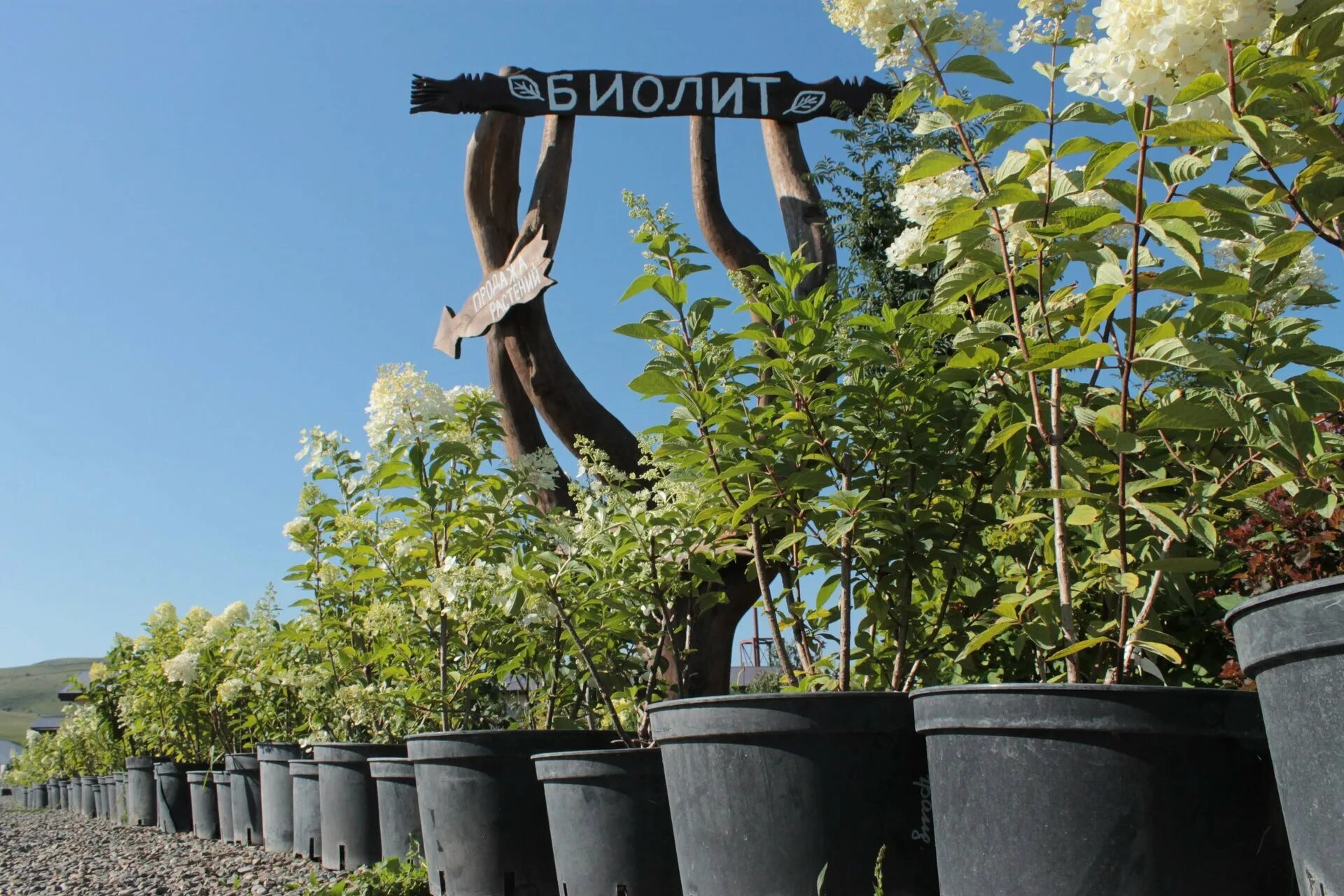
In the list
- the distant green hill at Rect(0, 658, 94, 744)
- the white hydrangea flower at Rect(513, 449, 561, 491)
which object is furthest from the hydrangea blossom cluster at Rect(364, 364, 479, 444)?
the distant green hill at Rect(0, 658, 94, 744)

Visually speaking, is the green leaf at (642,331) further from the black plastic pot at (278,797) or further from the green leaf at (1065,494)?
the black plastic pot at (278,797)

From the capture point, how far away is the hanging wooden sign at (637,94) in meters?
6.16

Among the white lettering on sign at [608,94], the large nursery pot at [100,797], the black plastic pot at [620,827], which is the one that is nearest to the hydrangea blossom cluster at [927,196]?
the black plastic pot at [620,827]

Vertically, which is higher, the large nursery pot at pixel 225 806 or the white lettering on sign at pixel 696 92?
the white lettering on sign at pixel 696 92

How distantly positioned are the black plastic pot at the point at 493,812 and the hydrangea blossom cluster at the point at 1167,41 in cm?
194

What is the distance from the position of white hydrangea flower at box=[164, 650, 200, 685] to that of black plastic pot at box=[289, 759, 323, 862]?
1.75 metres

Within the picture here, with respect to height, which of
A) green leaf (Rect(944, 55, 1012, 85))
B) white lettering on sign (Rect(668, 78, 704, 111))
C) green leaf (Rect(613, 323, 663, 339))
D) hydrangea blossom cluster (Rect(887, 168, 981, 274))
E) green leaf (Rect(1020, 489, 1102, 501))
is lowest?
green leaf (Rect(1020, 489, 1102, 501))

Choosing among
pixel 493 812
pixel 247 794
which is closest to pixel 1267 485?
pixel 493 812

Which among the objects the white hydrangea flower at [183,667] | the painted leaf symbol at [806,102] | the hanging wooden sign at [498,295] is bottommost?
the white hydrangea flower at [183,667]

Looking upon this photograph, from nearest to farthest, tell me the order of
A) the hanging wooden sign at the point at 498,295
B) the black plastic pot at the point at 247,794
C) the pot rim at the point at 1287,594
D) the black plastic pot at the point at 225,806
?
the pot rim at the point at 1287,594, the black plastic pot at the point at 247,794, the black plastic pot at the point at 225,806, the hanging wooden sign at the point at 498,295

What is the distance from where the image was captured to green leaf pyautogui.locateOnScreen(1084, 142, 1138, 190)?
54.2 inches

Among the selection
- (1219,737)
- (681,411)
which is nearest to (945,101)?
(681,411)

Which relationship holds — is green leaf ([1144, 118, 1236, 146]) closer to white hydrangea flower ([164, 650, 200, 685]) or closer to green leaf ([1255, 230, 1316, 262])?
green leaf ([1255, 230, 1316, 262])

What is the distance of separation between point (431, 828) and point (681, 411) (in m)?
1.32
